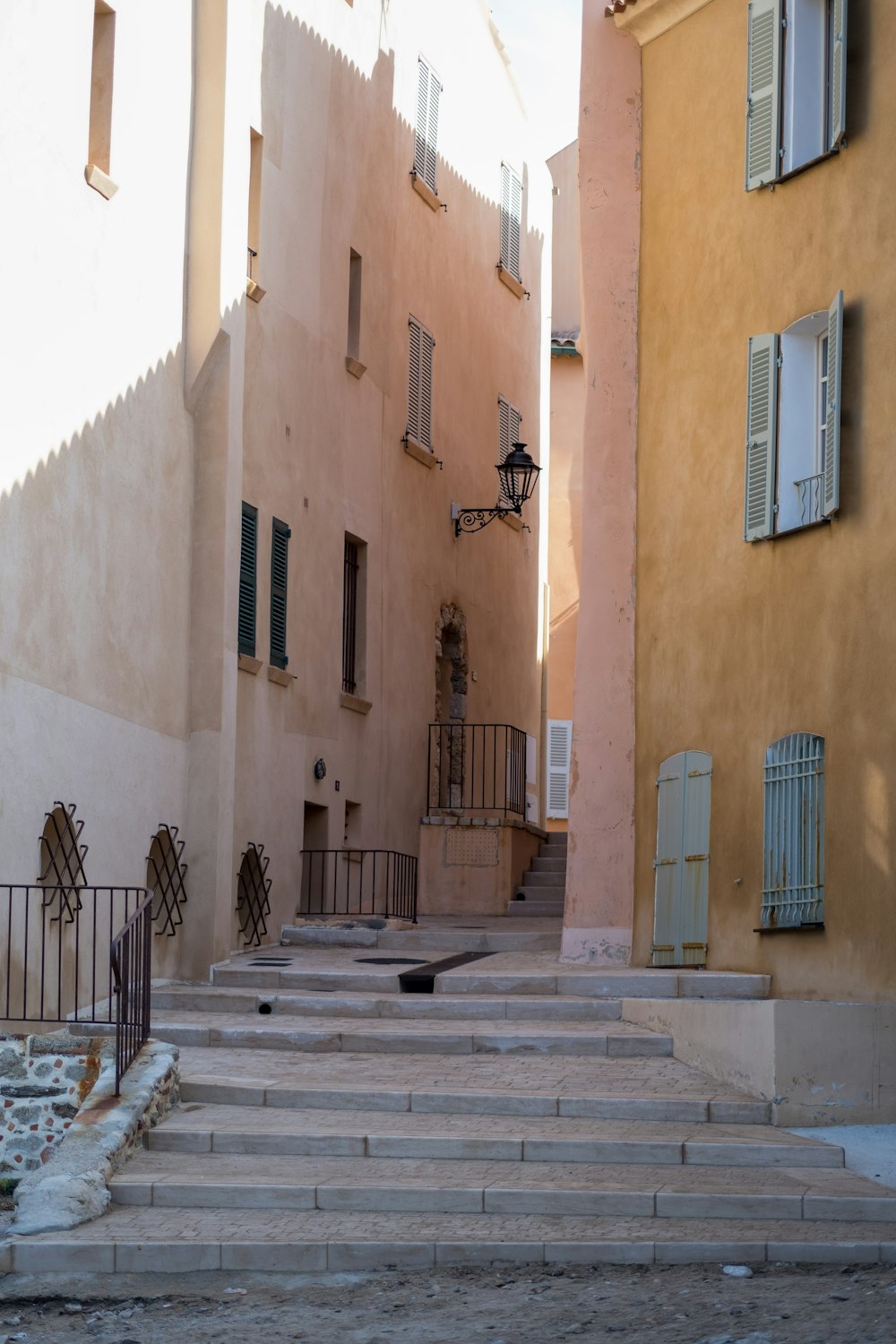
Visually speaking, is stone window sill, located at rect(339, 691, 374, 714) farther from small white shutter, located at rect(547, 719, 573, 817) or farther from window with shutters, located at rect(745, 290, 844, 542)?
small white shutter, located at rect(547, 719, 573, 817)

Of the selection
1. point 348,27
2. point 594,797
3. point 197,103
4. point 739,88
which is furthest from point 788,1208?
point 348,27

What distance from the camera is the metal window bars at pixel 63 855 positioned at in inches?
535

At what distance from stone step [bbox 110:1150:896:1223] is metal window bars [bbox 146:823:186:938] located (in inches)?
230

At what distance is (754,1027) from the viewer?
11.8 m

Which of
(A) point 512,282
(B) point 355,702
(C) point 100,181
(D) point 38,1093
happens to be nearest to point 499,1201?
(D) point 38,1093

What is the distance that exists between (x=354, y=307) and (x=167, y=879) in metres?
7.92

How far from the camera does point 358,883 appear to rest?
819 inches

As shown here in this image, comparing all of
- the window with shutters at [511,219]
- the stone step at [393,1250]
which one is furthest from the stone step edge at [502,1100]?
the window with shutters at [511,219]

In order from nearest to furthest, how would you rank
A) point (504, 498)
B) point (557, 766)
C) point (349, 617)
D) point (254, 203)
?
point (254, 203) < point (349, 617) < point (504, 498) < point (557, 766)

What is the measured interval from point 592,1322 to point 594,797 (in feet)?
29.8

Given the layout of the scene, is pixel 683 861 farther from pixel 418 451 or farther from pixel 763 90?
pixel 418 451

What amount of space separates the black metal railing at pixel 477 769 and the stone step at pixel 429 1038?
9.50 metres

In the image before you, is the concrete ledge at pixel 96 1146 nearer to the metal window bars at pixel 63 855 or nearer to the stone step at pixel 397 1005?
the metal window bars at pixel 63 855

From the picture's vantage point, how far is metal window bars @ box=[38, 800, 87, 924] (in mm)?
13578
